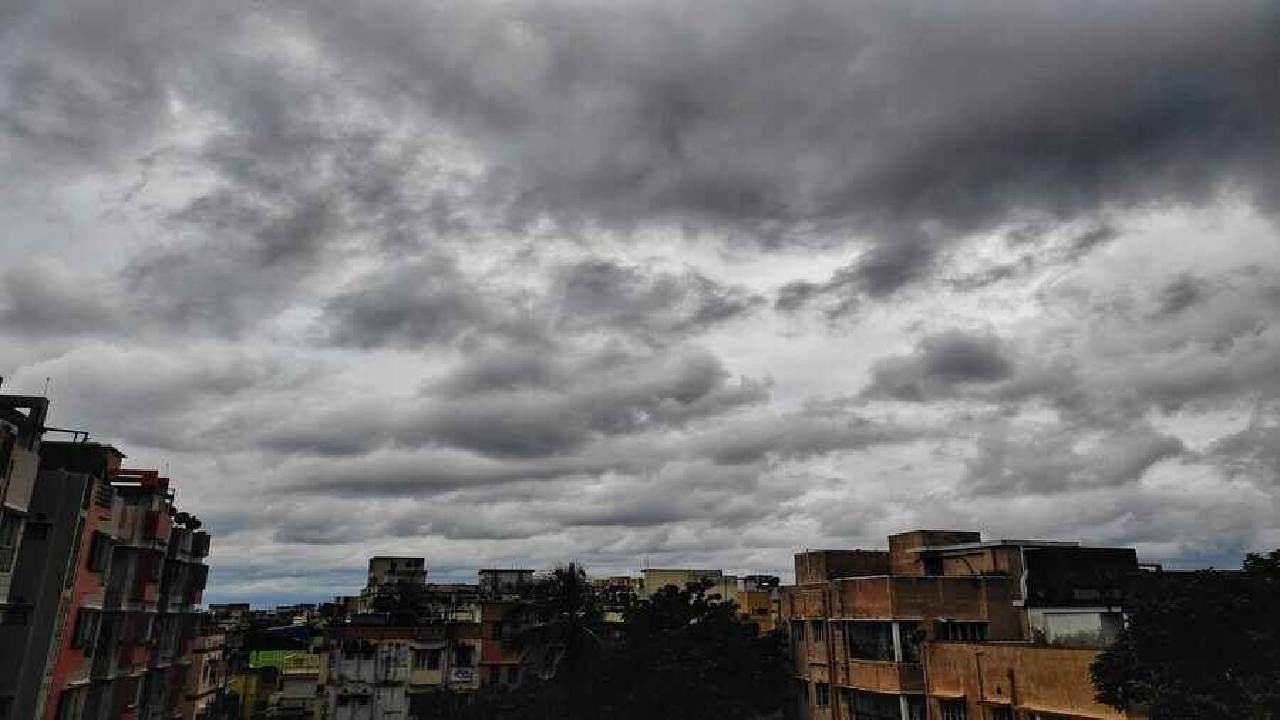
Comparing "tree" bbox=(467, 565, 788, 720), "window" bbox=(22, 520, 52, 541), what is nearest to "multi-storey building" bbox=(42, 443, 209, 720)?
"window" bbox=(22, 520, 52, 541)

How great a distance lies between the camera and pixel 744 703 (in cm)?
5859

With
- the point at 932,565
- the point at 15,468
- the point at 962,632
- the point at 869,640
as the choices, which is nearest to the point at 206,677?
the point at 15,468

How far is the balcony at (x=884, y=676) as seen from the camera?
47.6 m

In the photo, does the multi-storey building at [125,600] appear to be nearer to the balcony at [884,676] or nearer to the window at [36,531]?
the window at [36,531]

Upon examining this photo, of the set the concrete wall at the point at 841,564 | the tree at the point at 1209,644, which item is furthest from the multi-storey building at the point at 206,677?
the tree at the point at 1209,644

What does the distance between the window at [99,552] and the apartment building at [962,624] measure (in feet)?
132

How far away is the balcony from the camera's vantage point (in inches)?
1874

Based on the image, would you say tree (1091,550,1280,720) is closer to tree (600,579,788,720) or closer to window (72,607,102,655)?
tree (600,579,788,720)

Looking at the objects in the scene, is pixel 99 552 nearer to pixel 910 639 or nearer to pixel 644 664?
pixel 644 664

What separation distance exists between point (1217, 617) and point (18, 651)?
42296 millimetres

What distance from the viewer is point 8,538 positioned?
32.7 meters

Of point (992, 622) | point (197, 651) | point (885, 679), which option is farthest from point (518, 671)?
point (992, 622)

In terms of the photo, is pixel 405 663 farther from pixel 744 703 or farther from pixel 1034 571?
pixel 1034 571

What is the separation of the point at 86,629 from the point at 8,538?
29.4ft
